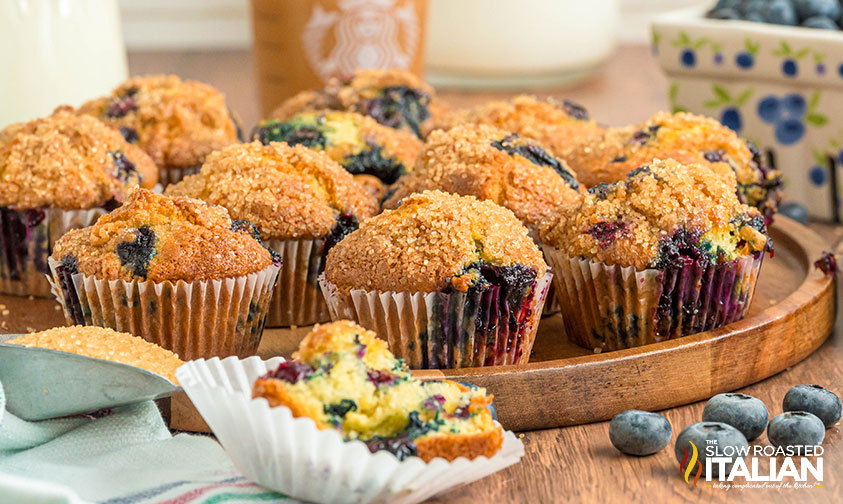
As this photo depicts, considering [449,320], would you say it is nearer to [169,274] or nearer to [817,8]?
[169,274]

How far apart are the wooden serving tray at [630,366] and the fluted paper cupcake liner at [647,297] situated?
0.07 metres

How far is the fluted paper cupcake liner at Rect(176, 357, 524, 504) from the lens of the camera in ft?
4.65

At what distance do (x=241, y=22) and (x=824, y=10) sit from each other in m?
4.30

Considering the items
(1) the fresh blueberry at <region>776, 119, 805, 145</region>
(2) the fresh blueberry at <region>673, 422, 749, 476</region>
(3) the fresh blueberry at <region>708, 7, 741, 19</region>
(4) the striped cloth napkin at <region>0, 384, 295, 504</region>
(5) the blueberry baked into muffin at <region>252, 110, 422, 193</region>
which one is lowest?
(4) the striped cloth napkin at <region>0, 384, 295, 504</region>

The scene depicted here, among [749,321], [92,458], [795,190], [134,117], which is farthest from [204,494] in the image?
[795,190]

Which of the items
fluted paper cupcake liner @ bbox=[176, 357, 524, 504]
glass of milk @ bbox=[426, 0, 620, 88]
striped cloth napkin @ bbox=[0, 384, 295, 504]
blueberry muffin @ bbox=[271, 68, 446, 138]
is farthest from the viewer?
glass of milk @ bbox=[426, 0, 620, 88]

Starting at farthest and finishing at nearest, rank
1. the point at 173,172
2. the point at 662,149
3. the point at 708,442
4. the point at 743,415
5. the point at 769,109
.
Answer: the point at 769,109 < the point at 173,172 < the point at 662,149 < the point at 743,415 < the point at 708,442

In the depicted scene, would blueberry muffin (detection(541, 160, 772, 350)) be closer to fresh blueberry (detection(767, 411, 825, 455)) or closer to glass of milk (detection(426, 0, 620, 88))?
fresh blueberry (detection(767, 411, 825, 455))

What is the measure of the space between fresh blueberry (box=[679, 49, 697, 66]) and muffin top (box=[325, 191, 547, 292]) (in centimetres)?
161

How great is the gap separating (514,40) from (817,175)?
6.08 feet

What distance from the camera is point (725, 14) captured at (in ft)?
11.1

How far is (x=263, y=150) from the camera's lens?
231 cm

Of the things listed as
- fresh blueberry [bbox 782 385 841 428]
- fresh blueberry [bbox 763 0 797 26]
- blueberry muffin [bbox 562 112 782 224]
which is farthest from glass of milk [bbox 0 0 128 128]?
fresh blueberry [bbox 782 385 841 428]

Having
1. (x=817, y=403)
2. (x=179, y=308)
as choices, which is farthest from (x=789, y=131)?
(x=179, y=308)
